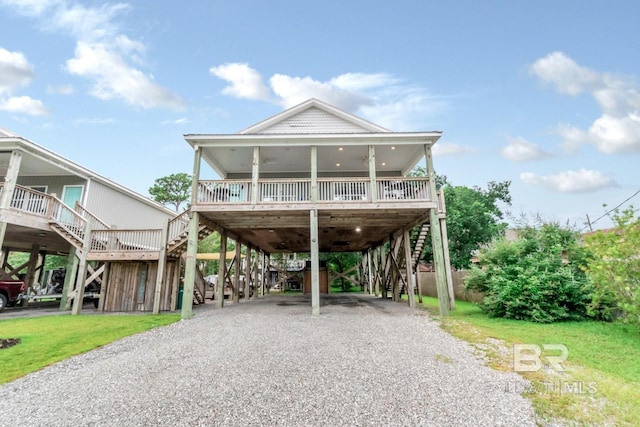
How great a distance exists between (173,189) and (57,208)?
25.7 metres

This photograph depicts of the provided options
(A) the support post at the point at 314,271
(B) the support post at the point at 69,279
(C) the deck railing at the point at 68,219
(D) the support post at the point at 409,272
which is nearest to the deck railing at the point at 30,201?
(C) the deck railing at the point at 68,219

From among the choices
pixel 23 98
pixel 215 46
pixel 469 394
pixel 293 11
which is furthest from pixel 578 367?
pixel 23 98

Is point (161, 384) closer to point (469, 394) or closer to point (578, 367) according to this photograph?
point (469, 394)

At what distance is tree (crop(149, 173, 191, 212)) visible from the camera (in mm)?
35500

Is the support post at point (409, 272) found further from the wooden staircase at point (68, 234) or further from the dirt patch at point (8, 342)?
the wooden staircase at point (68, 234)

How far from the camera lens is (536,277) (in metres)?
8.05

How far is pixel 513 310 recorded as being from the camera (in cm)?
822

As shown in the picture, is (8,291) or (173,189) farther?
(173,189)

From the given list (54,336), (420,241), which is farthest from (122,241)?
(420,241)

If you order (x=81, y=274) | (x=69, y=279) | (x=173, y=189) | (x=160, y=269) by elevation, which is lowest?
(x=69, y=279)

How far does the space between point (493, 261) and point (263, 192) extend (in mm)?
8977

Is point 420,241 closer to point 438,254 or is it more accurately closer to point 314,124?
point 438,254

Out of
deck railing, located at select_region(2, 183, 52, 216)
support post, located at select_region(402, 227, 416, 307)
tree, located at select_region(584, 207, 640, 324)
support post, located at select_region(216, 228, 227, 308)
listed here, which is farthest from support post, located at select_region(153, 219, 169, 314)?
tree, located at select_region(584, 207, 640, 324)

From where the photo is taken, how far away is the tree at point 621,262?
536 cm
